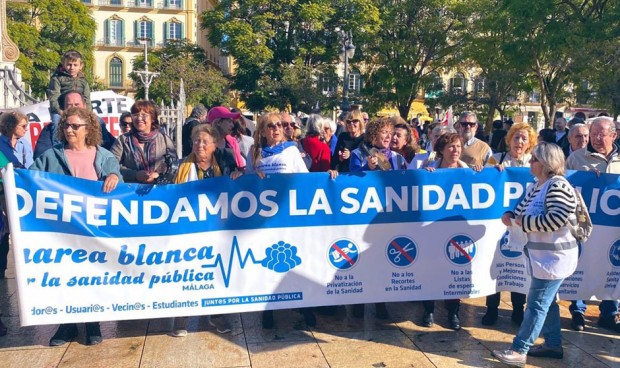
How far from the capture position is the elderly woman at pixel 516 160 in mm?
5660

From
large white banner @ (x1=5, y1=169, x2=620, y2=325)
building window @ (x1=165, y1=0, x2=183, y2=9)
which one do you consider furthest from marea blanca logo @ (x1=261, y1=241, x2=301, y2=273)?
building window @ (x1=165, y1=0, x2=183, y2=9)

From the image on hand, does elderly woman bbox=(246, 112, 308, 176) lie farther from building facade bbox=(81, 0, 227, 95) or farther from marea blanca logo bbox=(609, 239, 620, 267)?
building facade bbox=(81, 0, 227, 95)

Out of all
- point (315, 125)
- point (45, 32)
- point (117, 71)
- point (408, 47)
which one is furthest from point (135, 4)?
point (315, 125)

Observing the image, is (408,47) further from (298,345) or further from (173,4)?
(173,4)

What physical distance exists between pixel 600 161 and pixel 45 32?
205ft

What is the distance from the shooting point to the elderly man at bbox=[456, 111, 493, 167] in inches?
239

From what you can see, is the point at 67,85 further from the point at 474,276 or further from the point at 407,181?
the point at 474,276

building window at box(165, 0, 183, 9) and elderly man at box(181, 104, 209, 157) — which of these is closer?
elderly man at box(181, 104, 209, 157)

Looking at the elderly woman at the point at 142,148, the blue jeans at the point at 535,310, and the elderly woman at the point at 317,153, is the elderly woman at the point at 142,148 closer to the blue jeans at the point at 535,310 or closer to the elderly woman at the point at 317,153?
the elderly woman at the point at 317,153

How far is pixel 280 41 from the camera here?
4588 centimetres

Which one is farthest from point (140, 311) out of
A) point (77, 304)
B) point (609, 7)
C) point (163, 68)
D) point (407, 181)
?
point (163, 68)

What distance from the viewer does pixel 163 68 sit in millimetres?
57438

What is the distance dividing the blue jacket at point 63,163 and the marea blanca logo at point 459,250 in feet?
9.11

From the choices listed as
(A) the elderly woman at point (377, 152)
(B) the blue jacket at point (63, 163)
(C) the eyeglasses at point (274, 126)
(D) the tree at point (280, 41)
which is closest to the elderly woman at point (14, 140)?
(B) the blue jacket at point (63, 163)
